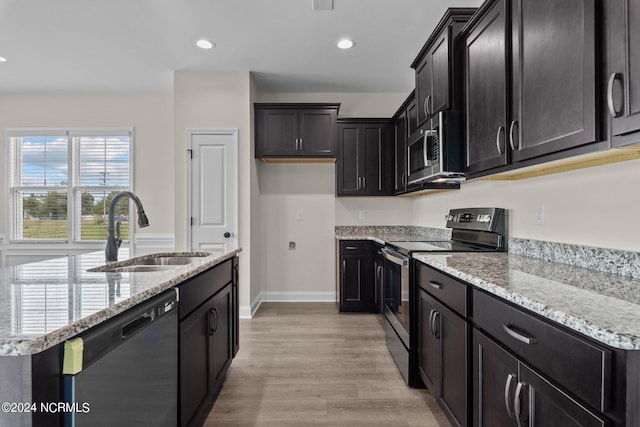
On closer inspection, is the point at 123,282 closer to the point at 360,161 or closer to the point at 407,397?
the point at 407,397

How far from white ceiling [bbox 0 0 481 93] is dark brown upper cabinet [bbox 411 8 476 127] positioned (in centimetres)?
47

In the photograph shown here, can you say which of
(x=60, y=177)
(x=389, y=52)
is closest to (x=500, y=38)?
(x=389, y=52)

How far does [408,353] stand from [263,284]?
2579 millimetres

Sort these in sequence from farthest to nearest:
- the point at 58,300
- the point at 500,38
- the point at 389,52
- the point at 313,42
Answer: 1. the point at 389,52
2. the point at 313,42
3. the point at 500,38
4. the point at 58,300

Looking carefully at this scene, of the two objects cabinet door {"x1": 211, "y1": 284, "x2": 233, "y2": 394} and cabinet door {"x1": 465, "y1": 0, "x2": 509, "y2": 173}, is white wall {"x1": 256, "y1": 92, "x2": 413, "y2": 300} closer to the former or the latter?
cabinet door {"x1": 211, "y1": 284, "x2": 233, "y2": 394}

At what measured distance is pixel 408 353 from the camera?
7.25 ft

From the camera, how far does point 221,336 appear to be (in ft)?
6.82

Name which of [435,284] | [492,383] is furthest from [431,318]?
[492,383]

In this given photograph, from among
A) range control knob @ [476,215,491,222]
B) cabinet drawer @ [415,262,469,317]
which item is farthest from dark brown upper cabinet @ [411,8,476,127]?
cabinet drawer @ [415,262,469,317]

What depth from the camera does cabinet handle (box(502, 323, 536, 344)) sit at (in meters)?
1.01

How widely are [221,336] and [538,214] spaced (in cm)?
206

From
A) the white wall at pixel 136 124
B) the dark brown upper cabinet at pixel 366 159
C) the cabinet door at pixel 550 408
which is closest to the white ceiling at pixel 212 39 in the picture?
the white wall at pixel 136 124

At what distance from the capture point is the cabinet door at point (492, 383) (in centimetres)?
111

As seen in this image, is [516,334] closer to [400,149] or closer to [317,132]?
[400,149]
